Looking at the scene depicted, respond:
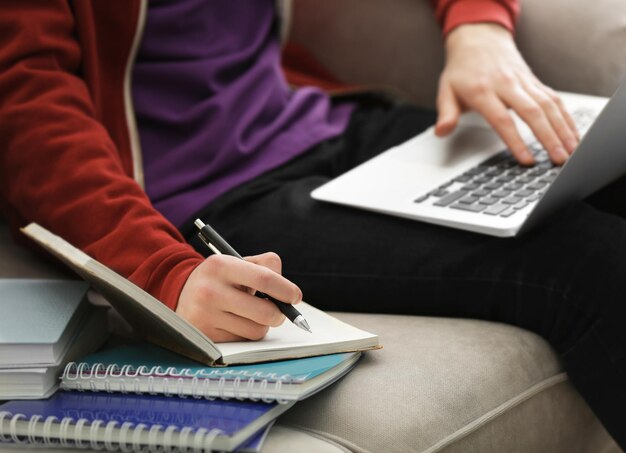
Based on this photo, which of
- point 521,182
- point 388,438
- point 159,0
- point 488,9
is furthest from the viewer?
point 488,9

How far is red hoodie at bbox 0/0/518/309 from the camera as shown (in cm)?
84

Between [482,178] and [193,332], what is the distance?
0.40m

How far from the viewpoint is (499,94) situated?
109 centimetres

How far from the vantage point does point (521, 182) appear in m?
0.97

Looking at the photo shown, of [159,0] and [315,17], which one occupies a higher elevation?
[159,0]

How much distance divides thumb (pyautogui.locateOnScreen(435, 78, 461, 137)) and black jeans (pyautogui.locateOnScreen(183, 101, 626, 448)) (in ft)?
0.56

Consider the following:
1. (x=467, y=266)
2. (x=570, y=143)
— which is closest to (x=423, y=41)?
(x=570, y=143)

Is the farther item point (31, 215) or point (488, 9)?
point (488, 9)

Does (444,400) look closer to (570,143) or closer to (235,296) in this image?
(235,296)

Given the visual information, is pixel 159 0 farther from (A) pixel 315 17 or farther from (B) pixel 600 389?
(B) pixel 600 389

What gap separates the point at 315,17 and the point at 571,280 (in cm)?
73

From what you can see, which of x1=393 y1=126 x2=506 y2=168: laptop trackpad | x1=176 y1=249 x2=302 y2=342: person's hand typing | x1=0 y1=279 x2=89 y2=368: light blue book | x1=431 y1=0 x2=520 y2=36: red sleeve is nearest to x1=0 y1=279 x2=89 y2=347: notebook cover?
x1=0 y1=279 x2=89 y2=368: light blue book

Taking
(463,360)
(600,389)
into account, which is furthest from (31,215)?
(600,389)

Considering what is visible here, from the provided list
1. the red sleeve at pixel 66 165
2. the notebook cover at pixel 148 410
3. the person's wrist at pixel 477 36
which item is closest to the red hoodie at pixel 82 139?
the red sleeve at pixel 66 165
